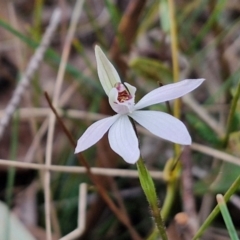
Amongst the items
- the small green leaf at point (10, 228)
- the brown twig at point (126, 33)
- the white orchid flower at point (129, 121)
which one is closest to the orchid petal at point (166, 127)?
the white orchid flower at point (129, 121)

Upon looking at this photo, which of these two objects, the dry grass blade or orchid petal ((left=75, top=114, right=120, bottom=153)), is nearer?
orchid petal ((left=75, top=114, right=120, bottom=153))

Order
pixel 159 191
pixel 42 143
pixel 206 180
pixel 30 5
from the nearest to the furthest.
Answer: pixel 206 180
pixel 159 191
pixel 42 143
pixel 30 5

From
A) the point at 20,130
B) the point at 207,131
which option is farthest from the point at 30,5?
the point at 207,131

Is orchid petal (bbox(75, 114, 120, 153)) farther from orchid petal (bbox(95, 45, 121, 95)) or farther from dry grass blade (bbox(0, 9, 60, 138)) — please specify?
dry grass blade (bbox(0, 9, 60, 138))

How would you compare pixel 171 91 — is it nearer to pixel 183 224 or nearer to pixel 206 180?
pixel 183 224

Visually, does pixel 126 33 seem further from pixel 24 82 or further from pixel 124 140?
pixel 124 140

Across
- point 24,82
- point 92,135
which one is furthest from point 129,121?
point 24,82

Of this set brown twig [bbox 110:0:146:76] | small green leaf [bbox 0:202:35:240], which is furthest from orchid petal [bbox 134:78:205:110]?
brown twig [bbox 110:0:146:76]
